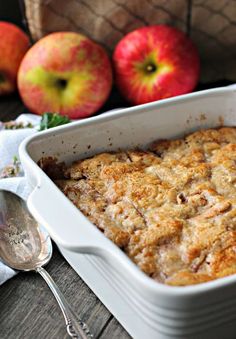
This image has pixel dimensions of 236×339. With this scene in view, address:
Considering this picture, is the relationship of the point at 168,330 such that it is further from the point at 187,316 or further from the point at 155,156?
the point at 155,156

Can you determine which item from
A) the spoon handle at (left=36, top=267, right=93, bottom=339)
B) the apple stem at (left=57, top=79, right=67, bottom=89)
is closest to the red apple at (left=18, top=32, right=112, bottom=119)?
the apple stem at (left=57, top=79, right=67, bottom=89)

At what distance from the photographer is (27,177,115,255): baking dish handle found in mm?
1099

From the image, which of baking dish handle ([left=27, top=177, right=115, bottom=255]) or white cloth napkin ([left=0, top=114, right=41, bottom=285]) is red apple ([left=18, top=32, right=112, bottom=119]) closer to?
white cloth napkin ([left=0, top=114, right=41, bottom=285])

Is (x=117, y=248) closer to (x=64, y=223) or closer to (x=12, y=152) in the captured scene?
(x=64, y=223)

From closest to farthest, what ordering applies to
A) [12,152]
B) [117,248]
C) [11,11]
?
[117,248]
[12,152]
[11,11]

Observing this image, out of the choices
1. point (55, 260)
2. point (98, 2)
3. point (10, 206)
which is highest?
point (98, 2)

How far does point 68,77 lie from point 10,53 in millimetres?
355

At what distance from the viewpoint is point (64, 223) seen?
1.17 metres

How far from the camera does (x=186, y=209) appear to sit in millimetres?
1331

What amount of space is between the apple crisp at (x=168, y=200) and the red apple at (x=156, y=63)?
1.66 ft

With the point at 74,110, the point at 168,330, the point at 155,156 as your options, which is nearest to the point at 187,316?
the point at 168,330

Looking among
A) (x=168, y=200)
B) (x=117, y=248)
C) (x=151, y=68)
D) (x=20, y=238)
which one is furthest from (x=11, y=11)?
(x=117, y=248)

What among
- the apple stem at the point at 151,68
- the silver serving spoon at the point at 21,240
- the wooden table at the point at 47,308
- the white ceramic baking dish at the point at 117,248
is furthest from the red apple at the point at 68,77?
the wooden table at the point at 47,308

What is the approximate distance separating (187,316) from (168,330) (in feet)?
0.20
